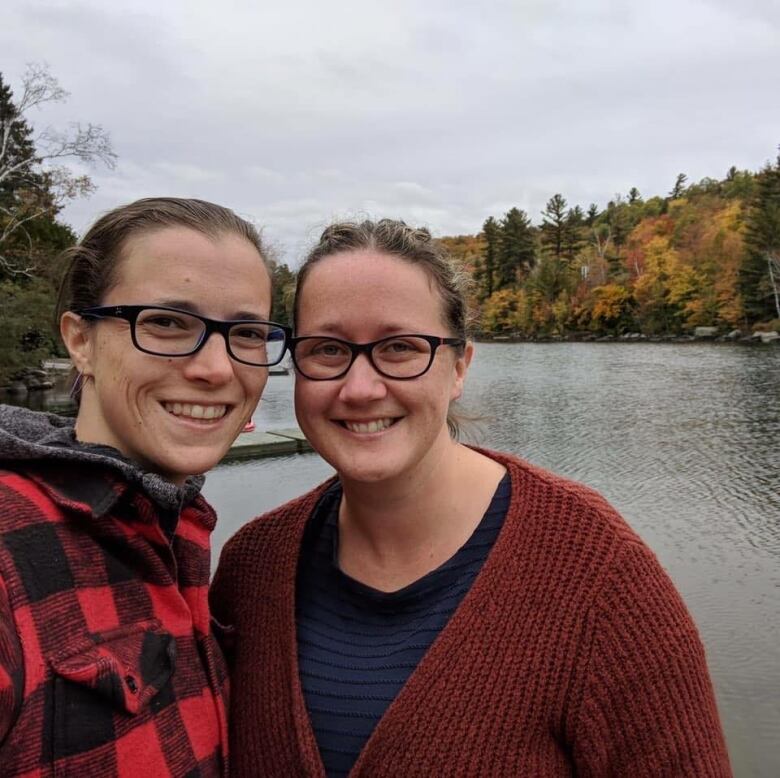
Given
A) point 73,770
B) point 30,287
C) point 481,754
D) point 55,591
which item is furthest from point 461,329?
point 30,287

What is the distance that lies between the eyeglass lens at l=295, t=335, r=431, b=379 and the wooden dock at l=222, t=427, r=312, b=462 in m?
10.1

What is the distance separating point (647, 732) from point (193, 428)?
1068 mm

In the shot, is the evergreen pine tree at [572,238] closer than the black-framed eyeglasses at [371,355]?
No

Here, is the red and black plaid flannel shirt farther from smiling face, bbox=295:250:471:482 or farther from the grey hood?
smiling face, bbox=295:250:471:482

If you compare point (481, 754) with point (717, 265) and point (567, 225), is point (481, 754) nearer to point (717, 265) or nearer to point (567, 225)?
point (717, 265)

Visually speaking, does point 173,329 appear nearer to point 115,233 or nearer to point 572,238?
point 115,233

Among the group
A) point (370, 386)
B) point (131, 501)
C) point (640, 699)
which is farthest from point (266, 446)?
point (640, 699)

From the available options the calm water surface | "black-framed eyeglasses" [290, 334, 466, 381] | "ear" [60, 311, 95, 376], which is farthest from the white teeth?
the calm water surface

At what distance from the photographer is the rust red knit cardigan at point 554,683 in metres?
1.31

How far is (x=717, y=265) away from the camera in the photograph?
5216cm

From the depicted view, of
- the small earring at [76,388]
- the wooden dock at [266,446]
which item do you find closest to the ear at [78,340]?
the small earring at [76,388]

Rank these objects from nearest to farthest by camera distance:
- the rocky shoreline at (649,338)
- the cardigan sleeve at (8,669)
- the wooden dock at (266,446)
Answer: the cardigan sleeve at (8,669) → the wooden dock at (266,446) → the rocky shoreline at (649,338)

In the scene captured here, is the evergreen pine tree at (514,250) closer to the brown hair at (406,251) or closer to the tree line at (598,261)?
the tree line at (598,261)

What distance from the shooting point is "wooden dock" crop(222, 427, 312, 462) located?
1177cm
